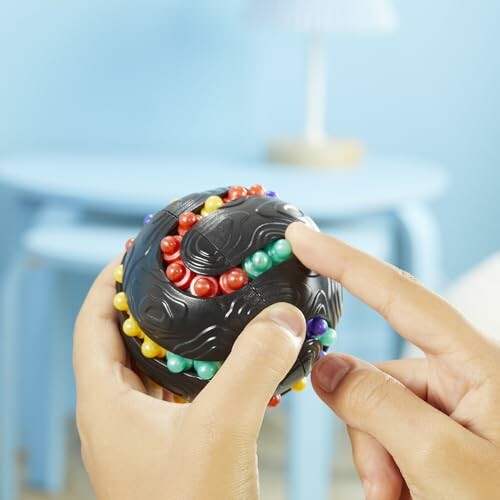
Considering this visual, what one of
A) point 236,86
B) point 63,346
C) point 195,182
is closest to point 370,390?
point 195,182

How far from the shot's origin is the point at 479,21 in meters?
2.22

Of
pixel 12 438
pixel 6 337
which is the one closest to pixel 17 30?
pixel 6 337

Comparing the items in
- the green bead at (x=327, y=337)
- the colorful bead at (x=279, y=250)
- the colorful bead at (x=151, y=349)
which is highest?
the colorful bead at (x=279, y=250)

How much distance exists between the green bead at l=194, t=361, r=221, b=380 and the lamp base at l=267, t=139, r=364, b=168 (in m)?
1.15

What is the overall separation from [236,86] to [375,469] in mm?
1445

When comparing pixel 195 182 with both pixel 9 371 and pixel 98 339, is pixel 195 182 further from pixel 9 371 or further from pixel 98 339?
pixel 98 339

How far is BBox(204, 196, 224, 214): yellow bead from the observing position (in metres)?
0.75

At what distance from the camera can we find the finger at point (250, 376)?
598 mm

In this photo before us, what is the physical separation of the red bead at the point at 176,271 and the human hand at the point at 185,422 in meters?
0.07

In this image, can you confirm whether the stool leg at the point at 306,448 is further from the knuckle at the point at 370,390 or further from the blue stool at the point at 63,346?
the knuckle at the point at 370,390

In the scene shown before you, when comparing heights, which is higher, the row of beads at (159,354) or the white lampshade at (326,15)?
the white lampshade at (326,15)

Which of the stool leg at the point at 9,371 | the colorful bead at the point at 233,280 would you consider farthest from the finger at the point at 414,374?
the stool leg at the point at 9,371

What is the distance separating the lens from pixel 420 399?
657mm

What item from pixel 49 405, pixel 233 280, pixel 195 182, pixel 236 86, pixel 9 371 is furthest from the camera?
pixel 236 86
